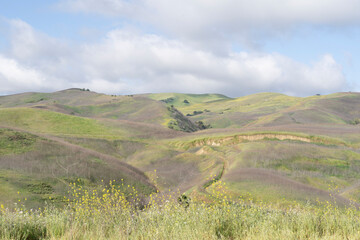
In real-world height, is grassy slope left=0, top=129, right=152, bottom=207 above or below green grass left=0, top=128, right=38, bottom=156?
below

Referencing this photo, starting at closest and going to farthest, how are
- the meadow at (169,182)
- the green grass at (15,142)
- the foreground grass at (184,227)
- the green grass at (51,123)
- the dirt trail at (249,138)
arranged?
the foreground grass at (184,227), the meadow at (169,182), the green grass at (15,142), the dirt trail at (249,138), the green grass at (51,123)

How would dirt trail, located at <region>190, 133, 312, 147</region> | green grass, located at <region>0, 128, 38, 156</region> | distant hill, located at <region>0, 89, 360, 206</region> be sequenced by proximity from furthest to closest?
1. dirt trail, located at <region>190, 133, 312, 147</region>
2. green grass, located at <region>0, 128, 38, 156</region>
3. distant hill, located at <region>0, 89, 360, 206</region>

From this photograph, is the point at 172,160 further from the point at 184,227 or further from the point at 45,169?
the point at 184,227

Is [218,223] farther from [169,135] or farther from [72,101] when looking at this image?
[72,101]

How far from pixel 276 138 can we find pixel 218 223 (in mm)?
47381

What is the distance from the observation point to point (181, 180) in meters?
38.1

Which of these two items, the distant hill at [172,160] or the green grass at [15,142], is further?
the green grass at [15,142]

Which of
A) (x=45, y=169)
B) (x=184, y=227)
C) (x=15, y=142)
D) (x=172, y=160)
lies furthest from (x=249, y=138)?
(x=184, y=227)

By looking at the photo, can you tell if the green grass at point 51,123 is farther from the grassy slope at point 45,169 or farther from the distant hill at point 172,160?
the grassy slope at point 45,169

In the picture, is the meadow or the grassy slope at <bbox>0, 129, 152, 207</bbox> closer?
the meadow

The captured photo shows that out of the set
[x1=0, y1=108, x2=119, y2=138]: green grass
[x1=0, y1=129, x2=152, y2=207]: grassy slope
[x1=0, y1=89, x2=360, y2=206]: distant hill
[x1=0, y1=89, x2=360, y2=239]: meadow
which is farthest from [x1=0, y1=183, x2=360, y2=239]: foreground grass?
[x1=0, y1=108, x2=119, y2=138]: green grass

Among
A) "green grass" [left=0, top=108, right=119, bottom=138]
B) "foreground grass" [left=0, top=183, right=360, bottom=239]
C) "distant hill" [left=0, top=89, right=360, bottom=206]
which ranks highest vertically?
"green grass" [left=0, top=108, right=119, bottom=138]

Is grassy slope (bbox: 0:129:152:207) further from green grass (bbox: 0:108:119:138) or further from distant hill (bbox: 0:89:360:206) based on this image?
green grass (bbox: 0:108:119:138)

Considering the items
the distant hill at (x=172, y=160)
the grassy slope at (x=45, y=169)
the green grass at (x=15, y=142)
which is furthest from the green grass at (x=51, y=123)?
the grassy slope at (x=45, y=169)
